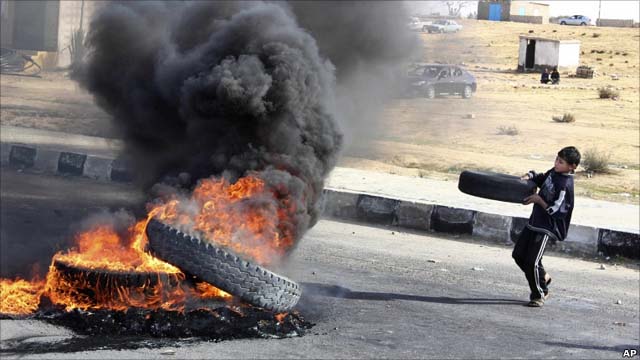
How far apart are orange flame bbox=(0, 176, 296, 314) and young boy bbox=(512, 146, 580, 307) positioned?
7.58 feet

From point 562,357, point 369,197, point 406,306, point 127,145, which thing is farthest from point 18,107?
point 562,357

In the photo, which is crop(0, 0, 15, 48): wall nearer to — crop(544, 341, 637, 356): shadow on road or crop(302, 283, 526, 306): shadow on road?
crop(302, 283, 526, 306): shadow on road

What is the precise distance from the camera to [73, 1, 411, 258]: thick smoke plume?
7.03 m

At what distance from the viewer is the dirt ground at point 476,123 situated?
54.6 feet

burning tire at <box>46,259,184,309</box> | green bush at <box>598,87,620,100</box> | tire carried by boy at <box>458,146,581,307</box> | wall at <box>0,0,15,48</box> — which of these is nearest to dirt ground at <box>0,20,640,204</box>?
green bush at <box>598,87,620,100</box>

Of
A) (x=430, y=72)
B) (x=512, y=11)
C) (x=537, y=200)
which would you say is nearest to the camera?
(x=537, y=200)

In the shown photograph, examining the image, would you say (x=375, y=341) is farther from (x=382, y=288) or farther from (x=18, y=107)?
(x=18, y=107)

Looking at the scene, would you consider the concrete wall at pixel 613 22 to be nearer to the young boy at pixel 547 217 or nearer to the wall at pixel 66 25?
the wall at pixel 66 25

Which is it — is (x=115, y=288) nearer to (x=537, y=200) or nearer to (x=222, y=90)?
(x=222, y=90)

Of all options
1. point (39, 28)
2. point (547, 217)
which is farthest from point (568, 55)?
point (547, 217)

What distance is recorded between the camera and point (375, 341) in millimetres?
6586

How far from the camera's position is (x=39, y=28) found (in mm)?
37031

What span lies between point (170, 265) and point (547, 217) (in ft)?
11.3

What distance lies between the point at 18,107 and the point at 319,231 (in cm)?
1408
